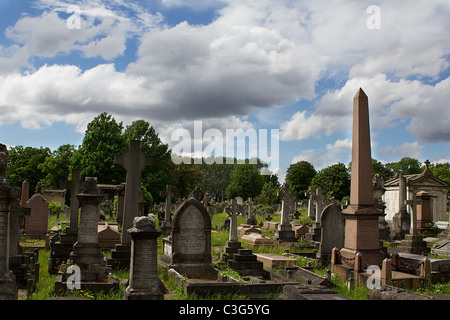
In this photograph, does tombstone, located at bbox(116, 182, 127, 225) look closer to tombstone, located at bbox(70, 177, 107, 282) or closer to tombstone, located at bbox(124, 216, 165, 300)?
tombstone, located at bbox(70, 177, 107, 282)

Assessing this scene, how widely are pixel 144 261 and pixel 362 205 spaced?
731cm

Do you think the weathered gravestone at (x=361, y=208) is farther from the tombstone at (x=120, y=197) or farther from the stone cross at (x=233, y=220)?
the tombstone at (x=120, y=197)

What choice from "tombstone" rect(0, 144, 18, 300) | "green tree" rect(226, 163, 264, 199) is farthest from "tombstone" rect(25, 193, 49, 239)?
"green tree" rect(226, 163, 264, 199)

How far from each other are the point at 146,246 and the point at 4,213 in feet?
7.39

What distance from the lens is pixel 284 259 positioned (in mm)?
12805

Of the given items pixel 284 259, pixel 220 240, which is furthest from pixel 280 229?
pixel 284 259

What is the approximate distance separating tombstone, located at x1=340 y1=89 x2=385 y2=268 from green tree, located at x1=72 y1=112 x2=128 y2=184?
28181mm

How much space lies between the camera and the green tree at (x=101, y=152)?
37.2 metres

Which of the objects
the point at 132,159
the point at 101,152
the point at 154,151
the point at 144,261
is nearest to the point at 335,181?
the point at 154,151

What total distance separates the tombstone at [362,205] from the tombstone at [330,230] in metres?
1.68

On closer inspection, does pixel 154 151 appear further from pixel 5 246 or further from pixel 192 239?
pixel 5 246

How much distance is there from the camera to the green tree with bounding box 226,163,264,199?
81.0m

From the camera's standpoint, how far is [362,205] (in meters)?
11.7
